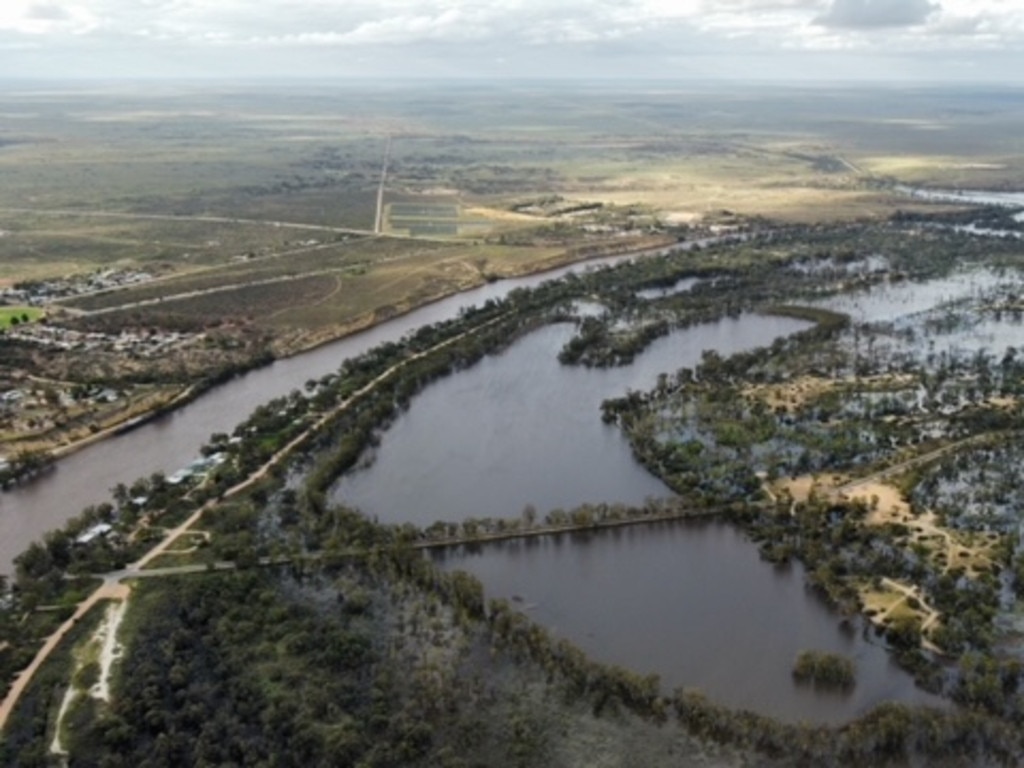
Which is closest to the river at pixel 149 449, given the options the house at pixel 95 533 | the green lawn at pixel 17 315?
the house at pixel 95 533

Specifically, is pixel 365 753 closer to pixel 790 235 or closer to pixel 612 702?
pixel 612 702

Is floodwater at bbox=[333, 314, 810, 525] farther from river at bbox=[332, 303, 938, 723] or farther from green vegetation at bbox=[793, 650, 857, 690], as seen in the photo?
green vegetation at bbox=[793, 650, 857, 690]

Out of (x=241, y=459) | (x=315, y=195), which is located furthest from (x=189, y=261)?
(x=241, y=459)

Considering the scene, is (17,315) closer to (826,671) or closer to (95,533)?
(95,533)

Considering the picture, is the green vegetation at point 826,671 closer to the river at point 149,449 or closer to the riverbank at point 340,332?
the river at point 149,449

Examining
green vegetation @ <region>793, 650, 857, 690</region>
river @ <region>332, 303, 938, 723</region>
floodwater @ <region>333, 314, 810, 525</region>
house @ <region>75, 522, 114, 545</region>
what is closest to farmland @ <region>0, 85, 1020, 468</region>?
floodwater @ <region>333, 314, 810, 525</region>

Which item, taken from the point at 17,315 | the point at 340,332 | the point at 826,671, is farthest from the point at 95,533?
the point at 17,315
